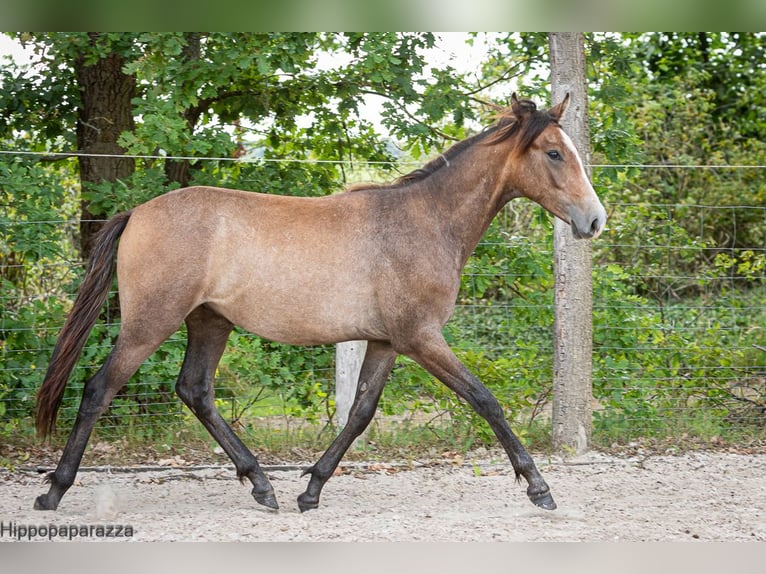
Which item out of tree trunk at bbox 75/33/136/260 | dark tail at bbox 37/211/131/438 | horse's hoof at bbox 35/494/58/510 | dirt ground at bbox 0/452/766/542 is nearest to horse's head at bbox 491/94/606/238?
dirt ground at bbox 0/452/766/542

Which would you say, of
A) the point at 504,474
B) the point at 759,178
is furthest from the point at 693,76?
the point at 504,474

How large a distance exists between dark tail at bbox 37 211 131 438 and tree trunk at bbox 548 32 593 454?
122 inches

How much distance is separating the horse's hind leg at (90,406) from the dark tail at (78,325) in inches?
9.1

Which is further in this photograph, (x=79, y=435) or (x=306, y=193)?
(x=306, y=193)

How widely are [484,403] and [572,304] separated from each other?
73.0 inches

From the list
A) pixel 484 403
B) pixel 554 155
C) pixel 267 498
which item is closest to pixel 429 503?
pixel 484 403

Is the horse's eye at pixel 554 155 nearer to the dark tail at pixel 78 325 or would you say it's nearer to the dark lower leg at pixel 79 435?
the dark tail at pixel 78 325

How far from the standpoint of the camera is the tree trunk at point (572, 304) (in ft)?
21.2

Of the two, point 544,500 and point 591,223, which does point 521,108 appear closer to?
point 591,223

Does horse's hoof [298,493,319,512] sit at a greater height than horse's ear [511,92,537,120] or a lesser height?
lesser

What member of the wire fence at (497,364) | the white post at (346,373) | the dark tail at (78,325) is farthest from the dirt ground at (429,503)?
the wire fence at (497,364)

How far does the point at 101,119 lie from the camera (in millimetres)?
7375

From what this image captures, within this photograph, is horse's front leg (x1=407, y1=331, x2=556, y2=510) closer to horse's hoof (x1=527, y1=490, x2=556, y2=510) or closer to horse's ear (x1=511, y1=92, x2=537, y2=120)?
horse's hoof (x1=527, y1=490, x2=556, y2=510)

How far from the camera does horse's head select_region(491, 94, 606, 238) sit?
196 inches
